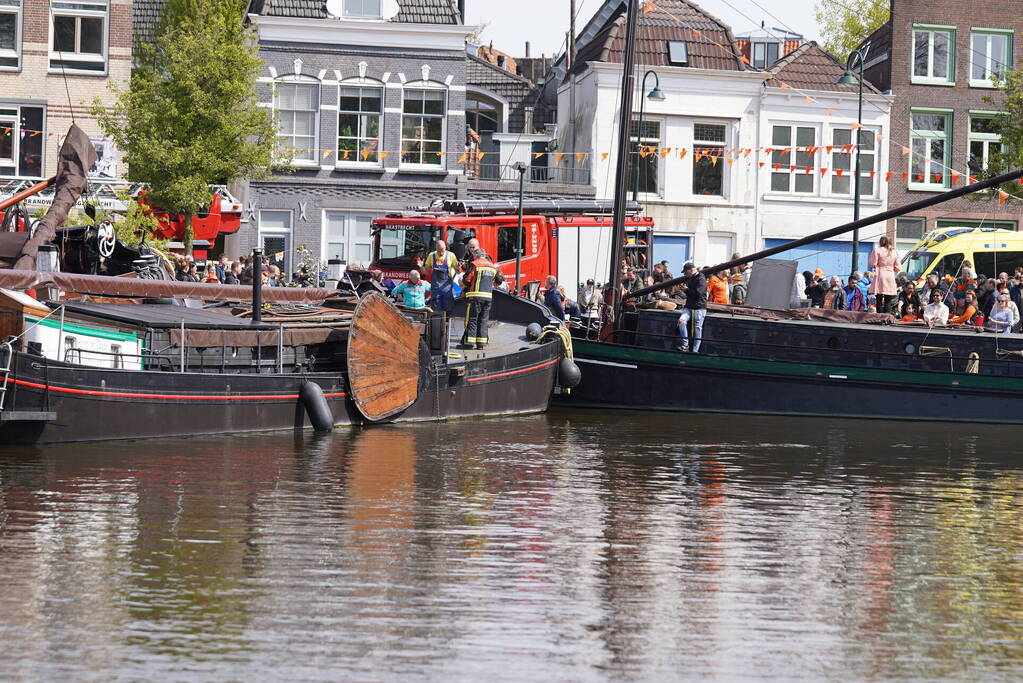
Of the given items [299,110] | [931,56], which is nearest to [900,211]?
[299,110]

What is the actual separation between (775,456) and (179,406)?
7675 millimetres

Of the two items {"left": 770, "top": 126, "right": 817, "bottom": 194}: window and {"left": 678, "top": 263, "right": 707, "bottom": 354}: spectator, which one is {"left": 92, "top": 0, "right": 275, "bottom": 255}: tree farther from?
{"left": 770, "top": 126, "right": 817, "bottom": 194}: window

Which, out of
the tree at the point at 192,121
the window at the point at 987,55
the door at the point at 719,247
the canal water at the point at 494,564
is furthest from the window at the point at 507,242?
the window at the point at 987,55

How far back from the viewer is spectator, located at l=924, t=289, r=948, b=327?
26.7 m

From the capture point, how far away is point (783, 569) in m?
11.6

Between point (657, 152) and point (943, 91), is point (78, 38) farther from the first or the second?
point (943, 91)

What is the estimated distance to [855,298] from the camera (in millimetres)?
29047

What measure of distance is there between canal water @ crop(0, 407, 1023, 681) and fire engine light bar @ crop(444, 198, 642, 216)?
14713 mm

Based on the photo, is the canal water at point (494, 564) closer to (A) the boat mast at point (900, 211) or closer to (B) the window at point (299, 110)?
(A) the boat mast at point (900, 211)

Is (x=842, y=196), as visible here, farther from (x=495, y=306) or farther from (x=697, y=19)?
(x=495, y=306)

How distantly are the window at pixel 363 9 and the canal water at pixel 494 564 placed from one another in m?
23.3

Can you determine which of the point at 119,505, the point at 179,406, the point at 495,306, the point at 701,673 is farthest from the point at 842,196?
the point at 701,673

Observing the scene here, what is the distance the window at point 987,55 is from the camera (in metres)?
46.7

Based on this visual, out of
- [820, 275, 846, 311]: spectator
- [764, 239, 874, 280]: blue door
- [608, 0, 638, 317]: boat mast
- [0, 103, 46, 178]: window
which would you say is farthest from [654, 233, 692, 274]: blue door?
[608, 0, 638, 317]: boat mast
